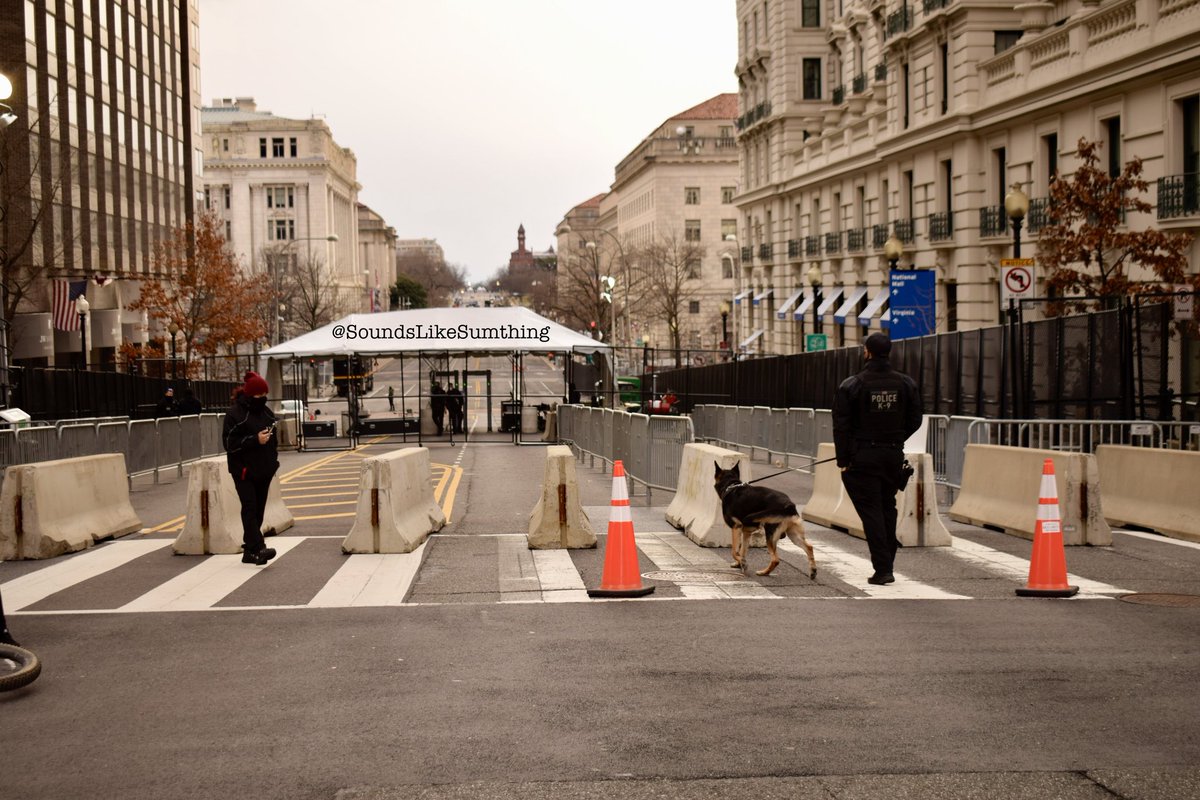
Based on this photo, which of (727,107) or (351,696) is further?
(727,107)

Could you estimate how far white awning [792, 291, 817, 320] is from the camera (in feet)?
190

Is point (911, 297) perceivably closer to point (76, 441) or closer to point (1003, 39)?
point (1003, 39)

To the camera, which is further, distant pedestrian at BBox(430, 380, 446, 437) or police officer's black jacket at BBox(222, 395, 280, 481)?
distant pedestrian at BBox(430, 380, 446, 437)

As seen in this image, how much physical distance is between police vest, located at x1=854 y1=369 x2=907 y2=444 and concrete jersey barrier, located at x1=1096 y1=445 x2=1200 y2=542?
16.0ft

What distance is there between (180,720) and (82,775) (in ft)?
2.99

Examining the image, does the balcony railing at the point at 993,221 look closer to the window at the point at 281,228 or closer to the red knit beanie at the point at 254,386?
the red knit beanie at the point at 254,386

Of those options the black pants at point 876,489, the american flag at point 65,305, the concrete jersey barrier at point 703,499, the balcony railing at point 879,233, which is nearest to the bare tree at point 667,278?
the balcony railing at point 879,233

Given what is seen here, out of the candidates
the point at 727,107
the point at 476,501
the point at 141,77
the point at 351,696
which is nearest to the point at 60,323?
the point at 141,77

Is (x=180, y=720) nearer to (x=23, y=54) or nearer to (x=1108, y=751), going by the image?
(x=1108, y=751)

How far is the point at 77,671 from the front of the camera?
828 cm

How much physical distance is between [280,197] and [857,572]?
13774 cm

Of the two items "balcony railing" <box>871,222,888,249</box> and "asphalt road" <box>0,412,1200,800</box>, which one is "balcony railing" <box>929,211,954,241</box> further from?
"asphalt road" <box>0,412,1200,800</box>

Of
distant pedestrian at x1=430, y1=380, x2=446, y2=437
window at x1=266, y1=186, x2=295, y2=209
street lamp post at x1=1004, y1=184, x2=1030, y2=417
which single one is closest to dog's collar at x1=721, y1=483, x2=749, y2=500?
street lamp post at x1=1004, y1=184, x2=1030, y2=417

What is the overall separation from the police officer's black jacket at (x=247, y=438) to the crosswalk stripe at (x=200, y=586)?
89 cm
